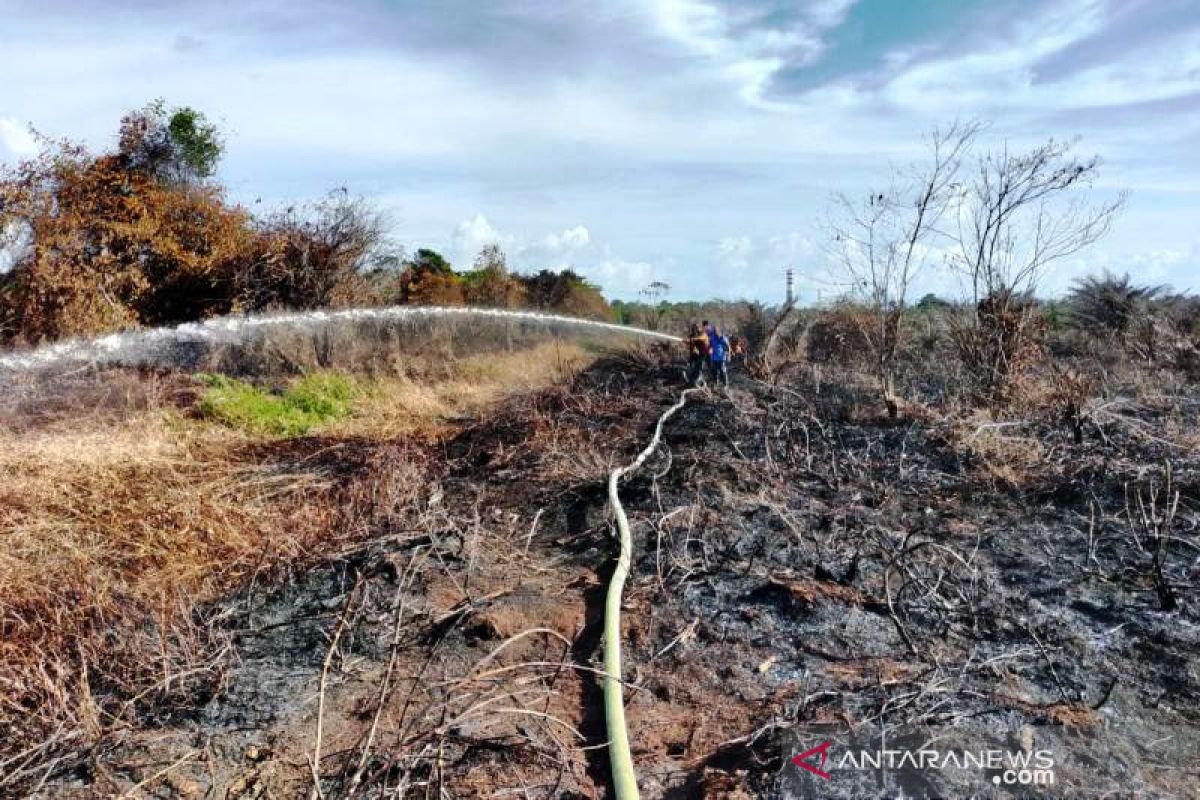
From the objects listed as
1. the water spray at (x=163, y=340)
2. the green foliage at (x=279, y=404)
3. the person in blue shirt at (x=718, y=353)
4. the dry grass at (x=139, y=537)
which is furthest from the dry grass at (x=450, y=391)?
the person in blue shirt at (x=718, y=353)

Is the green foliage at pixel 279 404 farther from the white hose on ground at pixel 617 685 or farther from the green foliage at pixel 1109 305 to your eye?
the green foliage at pixel 1109 305

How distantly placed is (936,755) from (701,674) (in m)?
1.12

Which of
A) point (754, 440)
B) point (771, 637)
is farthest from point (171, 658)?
point (754, 440)

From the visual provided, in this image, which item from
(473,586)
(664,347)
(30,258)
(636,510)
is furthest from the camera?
(664,347)

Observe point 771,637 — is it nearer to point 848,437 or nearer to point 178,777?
point 178,777

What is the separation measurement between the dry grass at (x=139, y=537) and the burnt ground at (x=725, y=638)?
200 mm

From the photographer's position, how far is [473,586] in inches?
188

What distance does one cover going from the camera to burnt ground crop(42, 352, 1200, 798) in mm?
3100

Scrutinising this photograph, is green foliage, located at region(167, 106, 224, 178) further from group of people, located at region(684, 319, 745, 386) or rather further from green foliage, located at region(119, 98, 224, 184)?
group of people, located at region(684, 319, 745, 386)

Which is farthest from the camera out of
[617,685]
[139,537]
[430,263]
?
[430,263]

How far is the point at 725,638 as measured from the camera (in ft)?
13.9

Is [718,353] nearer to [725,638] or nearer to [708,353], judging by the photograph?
[708,353]

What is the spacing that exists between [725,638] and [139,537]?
145 inches

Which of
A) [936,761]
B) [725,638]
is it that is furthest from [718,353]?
[936,761]
